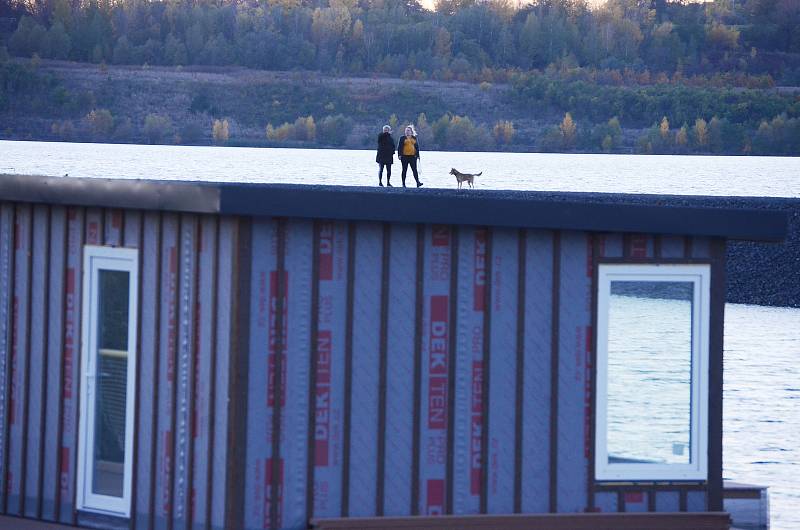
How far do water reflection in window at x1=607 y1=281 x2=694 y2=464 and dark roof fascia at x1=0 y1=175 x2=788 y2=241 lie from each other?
43cm

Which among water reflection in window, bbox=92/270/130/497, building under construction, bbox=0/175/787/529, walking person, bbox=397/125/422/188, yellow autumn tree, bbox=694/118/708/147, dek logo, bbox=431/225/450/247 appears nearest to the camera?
building under construction, bbox=0/175/787/529

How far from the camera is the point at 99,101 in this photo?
179500 mm

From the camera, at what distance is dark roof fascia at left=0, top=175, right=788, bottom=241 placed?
26.2 feet

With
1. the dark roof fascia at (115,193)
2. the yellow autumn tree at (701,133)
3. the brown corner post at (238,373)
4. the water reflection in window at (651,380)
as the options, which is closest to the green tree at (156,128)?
the yellow autumn tree at (701,133)

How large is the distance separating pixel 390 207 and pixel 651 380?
1812 millimetres

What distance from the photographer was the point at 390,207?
27.1ft

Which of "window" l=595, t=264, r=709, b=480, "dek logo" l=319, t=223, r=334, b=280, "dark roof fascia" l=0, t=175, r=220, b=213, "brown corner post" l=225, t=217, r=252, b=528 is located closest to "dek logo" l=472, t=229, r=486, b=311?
"window" l=595, t=264, r=709, b=480

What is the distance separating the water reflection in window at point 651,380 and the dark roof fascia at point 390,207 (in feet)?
1.41

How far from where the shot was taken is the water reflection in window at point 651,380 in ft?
28.7

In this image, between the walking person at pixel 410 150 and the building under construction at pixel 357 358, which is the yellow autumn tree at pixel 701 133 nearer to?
the walking person at pixel 410 150

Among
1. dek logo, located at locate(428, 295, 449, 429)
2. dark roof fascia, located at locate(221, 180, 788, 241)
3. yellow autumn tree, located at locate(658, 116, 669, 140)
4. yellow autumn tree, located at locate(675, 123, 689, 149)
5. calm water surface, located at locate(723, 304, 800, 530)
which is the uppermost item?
yellow autumn tree, located at locate(658, 116, 669, 140)

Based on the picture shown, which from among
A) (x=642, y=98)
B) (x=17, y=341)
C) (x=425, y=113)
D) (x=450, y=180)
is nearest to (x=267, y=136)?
(x=425, y=113)

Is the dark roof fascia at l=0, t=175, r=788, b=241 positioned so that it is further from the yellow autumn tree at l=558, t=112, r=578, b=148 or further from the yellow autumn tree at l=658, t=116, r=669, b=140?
the yellow autumn tree at l=658, t=116, r=669, b=140

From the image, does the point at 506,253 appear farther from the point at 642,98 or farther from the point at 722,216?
the point at 642,98
